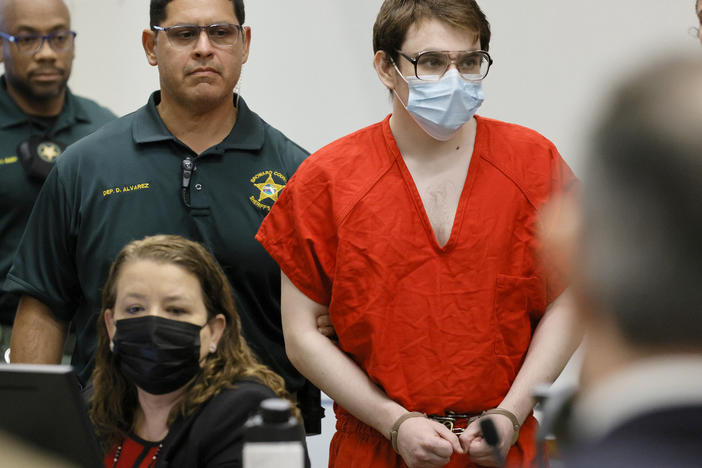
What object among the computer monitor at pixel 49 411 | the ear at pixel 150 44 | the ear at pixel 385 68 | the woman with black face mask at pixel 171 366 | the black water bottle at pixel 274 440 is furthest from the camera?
the ear at pixel 150 44

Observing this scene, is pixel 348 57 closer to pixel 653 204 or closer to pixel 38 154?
pixel 38 154

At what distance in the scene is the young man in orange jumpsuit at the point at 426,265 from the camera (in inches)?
81.0

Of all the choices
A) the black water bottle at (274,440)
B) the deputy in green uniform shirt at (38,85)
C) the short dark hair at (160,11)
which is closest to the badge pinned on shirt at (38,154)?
the deputy in green uniform shirt at (38,85)

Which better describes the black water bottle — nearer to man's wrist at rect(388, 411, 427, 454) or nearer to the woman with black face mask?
the woman with black face mask

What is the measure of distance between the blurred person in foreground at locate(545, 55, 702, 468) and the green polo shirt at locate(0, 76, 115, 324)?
2541 mm

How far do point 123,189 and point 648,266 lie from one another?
1.92 meters

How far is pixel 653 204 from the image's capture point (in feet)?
2.30

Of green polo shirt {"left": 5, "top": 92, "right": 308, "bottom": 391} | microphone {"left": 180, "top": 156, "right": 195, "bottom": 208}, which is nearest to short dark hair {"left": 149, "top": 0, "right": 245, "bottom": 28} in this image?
green polo shirt {"left": 5, "top": 92, "right": 308, "bottom": 391}

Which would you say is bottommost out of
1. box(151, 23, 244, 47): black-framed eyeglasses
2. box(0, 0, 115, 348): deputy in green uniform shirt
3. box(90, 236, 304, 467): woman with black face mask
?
box(90, 236, 304, 467): woman with black face mask

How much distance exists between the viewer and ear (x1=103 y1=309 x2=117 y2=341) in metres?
2.08

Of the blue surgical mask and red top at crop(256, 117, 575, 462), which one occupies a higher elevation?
the blue surgical mask

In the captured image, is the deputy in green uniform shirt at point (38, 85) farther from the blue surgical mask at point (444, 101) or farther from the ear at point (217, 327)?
the blue surgical mask at point (444, 101)

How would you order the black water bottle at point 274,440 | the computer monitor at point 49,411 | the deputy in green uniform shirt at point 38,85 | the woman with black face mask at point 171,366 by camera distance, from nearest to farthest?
1. the black water bottle at point 274,440
2. the computer monitor at point 49,411
3. the woman with black face mask at point 171,366
4. the deputy in green uniform shirt at point 38,85

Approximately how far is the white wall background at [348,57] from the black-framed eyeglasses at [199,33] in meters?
1.02
